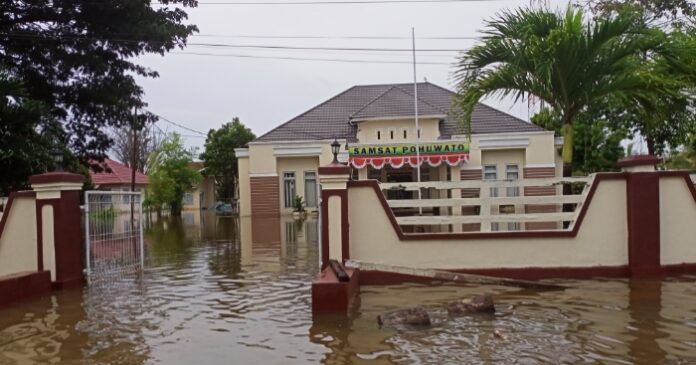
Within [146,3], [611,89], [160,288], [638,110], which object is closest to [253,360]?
[160,288]

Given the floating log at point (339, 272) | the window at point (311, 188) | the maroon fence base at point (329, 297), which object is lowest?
the maroon fence base at point (329, 297)

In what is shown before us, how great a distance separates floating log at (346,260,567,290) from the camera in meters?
7.30

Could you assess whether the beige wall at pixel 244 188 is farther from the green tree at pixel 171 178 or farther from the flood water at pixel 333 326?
the flood water at pixel 333 326

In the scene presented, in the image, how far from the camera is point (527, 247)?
27.5 feet

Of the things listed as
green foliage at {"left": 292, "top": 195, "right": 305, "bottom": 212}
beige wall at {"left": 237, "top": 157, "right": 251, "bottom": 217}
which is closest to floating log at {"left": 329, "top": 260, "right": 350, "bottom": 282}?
green foliage at {"left": 292, "top": 195, "right": 305, "bottom": 212}

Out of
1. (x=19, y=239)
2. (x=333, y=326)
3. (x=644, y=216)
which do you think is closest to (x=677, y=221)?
(x=644, y=216)

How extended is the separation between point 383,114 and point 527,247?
2352cm

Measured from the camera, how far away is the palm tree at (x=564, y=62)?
8.50 m

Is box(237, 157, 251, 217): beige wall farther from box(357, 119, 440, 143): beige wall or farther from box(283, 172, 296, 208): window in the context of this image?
box(357, 119, 440, 143): beige wall

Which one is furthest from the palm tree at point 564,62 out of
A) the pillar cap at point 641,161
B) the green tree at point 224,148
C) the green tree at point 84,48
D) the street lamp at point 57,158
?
the green tree at point 224,148

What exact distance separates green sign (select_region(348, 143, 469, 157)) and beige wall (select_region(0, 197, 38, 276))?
22312mm

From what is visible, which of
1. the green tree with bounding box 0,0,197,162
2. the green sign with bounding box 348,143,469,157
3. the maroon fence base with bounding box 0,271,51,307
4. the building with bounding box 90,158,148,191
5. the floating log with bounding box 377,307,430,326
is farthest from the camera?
the building with bounding box 90,158,148,191

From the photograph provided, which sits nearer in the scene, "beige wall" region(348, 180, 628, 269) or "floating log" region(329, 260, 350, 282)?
"floating log" region(329, 260, 350, 282)

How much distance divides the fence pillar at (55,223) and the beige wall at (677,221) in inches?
317
